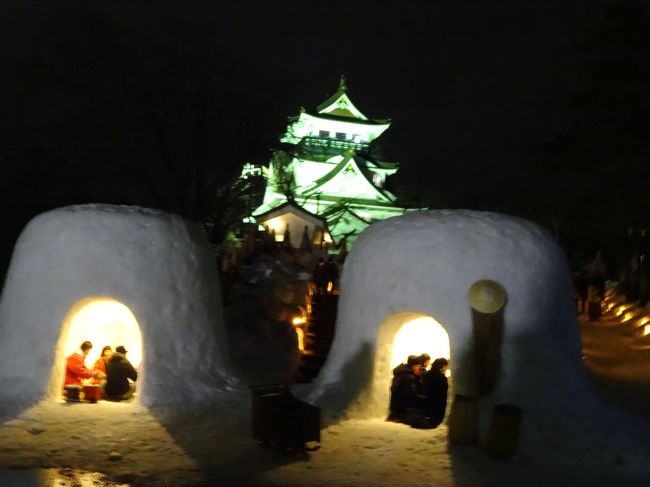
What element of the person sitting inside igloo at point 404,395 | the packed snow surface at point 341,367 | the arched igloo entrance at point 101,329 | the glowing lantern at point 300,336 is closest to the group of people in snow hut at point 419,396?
the person sitting inside igloo at point 404,395

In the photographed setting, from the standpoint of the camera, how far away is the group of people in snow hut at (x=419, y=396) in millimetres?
7688

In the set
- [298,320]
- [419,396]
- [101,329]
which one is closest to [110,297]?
[101,329]

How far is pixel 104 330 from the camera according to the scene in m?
10.0

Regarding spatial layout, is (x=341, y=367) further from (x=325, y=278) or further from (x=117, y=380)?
(x=325, y=278)

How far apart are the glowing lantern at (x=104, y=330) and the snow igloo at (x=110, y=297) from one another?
0.62 metres

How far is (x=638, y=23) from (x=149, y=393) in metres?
13.0

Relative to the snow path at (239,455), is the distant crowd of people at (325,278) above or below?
above

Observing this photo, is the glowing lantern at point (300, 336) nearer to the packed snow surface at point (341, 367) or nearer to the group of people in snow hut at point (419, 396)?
the packed snow surface at point (341, 367)

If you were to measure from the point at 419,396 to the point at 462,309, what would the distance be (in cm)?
131

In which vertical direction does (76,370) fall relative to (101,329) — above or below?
below

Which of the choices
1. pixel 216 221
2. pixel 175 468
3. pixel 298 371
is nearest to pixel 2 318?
pixel 175 468

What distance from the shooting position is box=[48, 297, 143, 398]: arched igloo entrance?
344 inches

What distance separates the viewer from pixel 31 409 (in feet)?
24.7

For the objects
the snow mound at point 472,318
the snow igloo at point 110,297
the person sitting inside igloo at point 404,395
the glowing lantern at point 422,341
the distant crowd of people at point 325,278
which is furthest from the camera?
the distant crowd of people at point 325,278
